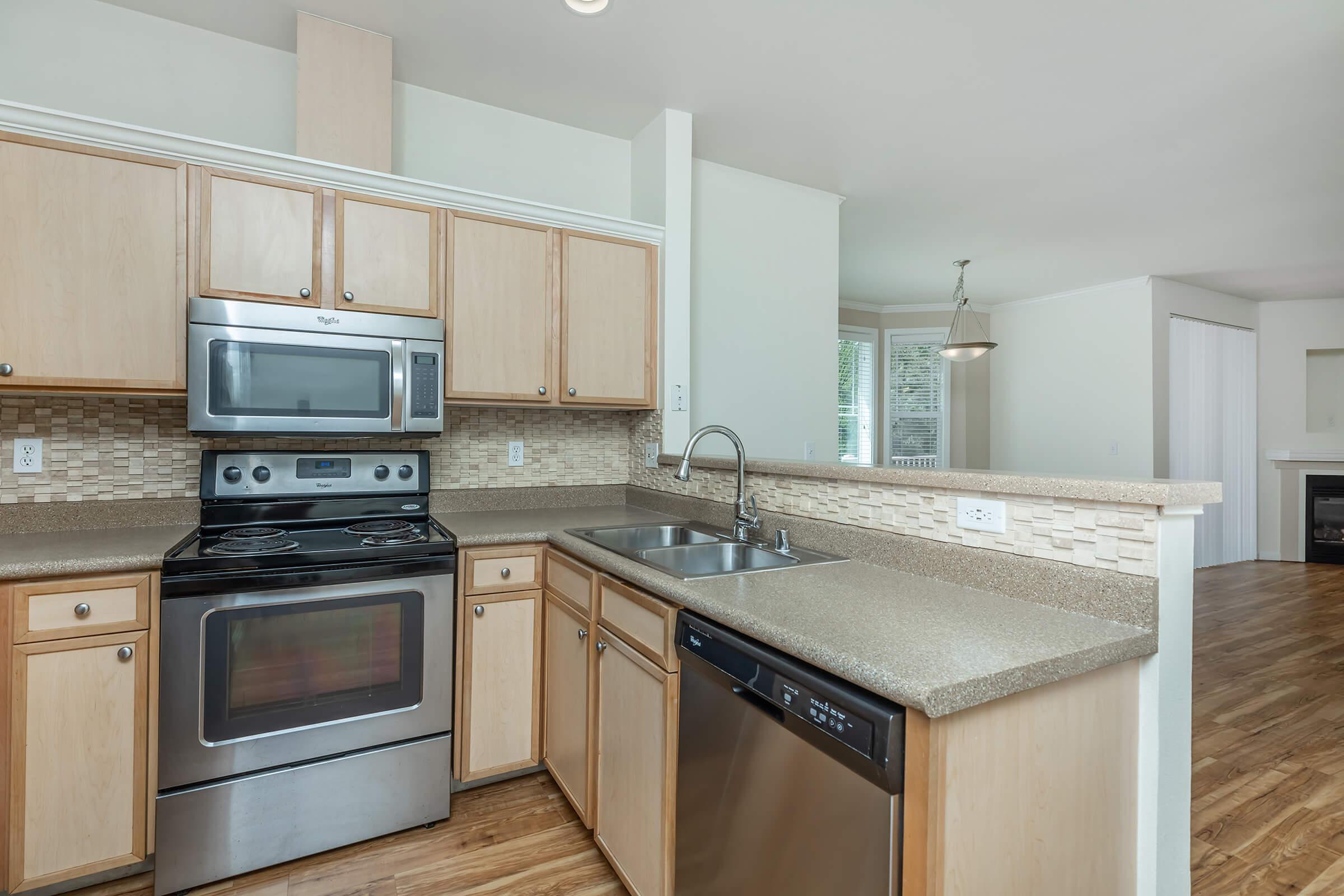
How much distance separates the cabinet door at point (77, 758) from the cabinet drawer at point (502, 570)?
850 mm

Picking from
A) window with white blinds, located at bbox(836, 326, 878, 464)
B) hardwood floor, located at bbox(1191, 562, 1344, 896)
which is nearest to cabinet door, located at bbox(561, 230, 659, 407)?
hardwood floor, located at bbox(1191, 562, 1344, 896)

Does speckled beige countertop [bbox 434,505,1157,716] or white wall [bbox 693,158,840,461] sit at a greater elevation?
white wall [bbox 693,158,840,461]

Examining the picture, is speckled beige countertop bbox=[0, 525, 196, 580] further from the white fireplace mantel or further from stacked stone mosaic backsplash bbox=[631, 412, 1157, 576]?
the white fireplace mantel

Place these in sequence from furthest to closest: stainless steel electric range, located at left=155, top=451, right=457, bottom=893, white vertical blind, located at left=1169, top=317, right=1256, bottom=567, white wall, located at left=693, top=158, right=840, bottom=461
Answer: white vertical blind, located at left=1169, top=317, right=1256, bottom=567 < white wall, located at left=693, top=158, right=840, bottom=461 < stainless steel electric range, located at left=155, top=451, right=457, bottom=893

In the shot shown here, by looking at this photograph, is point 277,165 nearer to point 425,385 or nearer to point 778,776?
point 425,385

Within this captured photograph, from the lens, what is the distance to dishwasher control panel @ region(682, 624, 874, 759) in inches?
39.4

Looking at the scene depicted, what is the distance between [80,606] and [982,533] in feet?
7.28

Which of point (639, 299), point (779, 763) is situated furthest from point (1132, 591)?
point (639, 299)

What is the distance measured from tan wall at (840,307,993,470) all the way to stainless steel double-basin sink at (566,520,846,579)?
4719 mm

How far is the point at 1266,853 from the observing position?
198 cm

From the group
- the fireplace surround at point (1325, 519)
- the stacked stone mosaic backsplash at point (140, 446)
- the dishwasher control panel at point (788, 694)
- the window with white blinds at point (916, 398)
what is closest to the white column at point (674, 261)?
the stacked stone mosaic backsplash at point (140, 446)

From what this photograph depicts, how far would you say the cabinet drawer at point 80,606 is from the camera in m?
1.63

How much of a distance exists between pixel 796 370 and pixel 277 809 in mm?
2875

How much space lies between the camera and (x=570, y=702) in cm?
208
